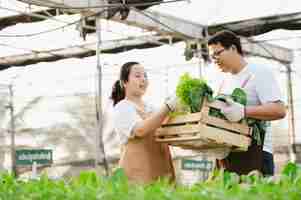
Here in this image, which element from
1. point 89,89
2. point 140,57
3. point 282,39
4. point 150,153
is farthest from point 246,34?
point 150,153

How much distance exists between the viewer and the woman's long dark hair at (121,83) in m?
3.46

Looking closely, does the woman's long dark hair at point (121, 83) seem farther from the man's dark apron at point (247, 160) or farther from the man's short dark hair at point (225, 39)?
the man's dark apron at point (247, 160)

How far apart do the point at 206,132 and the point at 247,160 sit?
30cm

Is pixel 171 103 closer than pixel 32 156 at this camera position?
Yes

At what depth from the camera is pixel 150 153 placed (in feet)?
10.7

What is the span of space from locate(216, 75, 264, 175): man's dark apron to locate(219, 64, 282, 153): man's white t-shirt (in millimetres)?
61

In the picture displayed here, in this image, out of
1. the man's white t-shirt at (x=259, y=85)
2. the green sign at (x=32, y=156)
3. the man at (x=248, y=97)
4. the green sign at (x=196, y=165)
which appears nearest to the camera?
the man at (x=248, y=97)

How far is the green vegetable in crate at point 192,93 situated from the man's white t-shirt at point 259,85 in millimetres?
221

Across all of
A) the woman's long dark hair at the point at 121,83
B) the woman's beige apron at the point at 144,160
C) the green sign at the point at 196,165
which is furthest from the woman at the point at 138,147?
the green sign at the point at 196,165

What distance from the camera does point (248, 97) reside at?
3268 mm

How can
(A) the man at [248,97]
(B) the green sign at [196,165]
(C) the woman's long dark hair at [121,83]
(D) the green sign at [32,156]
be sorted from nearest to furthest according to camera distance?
(A) the man at [248,97], (C) the woman's long dark hair at [121,83], (D) the green sign at [32,156], (B) the green sign at [196,165]

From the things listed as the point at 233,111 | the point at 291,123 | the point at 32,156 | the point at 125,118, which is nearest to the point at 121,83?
the point at 125,118

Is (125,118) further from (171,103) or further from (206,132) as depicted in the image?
(206,132)

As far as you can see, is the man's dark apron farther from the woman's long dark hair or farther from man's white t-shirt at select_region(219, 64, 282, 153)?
the woman's long dark hair
